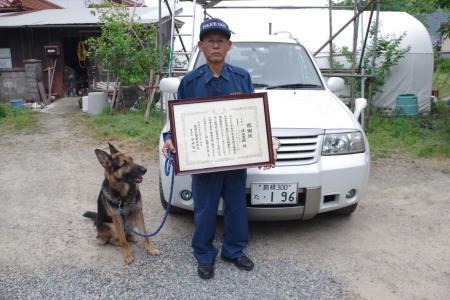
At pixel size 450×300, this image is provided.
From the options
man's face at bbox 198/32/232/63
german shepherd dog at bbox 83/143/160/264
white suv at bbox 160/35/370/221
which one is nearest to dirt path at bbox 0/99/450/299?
german shepherd dog at bbox 83/143/160/264

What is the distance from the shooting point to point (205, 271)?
3199 millimetres

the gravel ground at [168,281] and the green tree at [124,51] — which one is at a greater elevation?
the green tree at [124,51]

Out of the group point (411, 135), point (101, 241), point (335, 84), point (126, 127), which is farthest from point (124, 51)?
point (101, 241)

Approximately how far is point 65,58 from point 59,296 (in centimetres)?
1310

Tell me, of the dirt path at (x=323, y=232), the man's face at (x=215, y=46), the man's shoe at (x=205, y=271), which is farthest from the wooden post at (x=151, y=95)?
the man's face at (x=215, y=46)

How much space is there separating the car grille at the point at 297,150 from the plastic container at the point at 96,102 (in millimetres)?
8082

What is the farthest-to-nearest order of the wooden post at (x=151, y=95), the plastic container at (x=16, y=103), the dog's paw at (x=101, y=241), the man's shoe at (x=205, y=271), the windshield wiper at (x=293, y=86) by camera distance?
1. the plastic container at (x=16, y=103)
2. the wooden post at (x=151, y=95)
3. the windshield wiper at (x=293, y=86)
4. the dog's paw at (x=101, y=241)
5. the man's shoe at (x=205, y=271)

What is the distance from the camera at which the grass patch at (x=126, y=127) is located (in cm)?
789

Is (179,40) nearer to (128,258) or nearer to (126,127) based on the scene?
(126,127)

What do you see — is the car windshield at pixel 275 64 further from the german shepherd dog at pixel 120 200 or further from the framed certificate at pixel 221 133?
the german shepherd dog at pixel 120 200

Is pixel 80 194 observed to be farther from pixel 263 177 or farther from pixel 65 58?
pixel 65 58

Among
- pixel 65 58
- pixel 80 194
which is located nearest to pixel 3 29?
pixel 65 58

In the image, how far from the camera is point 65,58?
14.7 m

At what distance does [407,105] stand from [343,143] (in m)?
7.17
